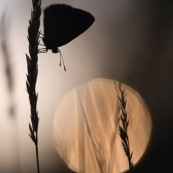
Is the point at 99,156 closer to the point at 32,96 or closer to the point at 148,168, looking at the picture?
the point at 32,96

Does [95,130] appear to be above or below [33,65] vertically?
below

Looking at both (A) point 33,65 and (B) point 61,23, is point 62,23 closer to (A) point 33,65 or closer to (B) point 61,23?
(B) point 61,23

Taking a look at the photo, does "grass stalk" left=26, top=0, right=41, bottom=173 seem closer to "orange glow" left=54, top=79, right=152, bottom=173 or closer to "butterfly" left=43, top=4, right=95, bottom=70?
"butterfly" left=43, top=4, right=95, bottom=70

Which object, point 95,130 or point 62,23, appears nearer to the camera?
point 62,23

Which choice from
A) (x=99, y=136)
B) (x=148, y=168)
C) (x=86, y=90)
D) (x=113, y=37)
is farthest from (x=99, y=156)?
(x=113, y=37)

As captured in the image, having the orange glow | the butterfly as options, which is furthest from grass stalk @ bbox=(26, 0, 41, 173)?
the orange glow

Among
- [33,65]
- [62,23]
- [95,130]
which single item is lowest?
[95,130]

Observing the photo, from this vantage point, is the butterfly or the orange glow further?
the orange glow

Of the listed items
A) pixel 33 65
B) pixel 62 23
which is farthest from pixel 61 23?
pixel 33 65
